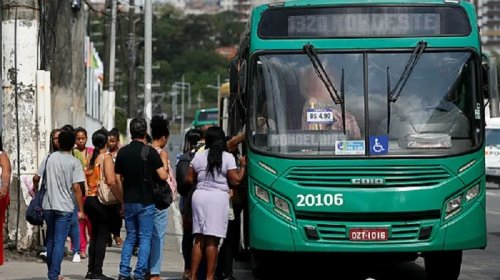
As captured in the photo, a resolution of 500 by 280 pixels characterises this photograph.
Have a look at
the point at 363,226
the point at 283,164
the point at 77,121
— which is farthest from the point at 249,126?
the point at 77,121

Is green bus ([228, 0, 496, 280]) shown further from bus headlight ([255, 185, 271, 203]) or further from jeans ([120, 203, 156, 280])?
jeans ([120, 203, 156, 280])

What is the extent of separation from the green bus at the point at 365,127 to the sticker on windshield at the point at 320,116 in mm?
12

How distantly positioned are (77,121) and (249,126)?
1828cm

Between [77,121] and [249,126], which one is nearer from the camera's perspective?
[249,126]

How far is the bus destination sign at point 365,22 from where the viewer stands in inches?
512

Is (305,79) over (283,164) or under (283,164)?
over

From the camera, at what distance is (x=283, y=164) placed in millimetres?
12617

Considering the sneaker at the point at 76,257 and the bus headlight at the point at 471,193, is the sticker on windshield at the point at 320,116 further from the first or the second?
the sneaker at the point at 76,257

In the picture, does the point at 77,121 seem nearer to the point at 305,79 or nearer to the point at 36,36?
the point at 36,36

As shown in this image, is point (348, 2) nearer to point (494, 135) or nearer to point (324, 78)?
point (324, 78)

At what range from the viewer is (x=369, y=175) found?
494 inches

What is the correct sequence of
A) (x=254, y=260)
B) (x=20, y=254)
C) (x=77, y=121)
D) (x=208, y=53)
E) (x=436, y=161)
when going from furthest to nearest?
(x=208, y=53), (x=77, y=121), (x=20, y=254), (x=254, y=260), (x=436, y=161)

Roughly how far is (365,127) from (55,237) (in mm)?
3326

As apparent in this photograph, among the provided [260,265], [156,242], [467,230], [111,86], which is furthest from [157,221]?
[111,86]
